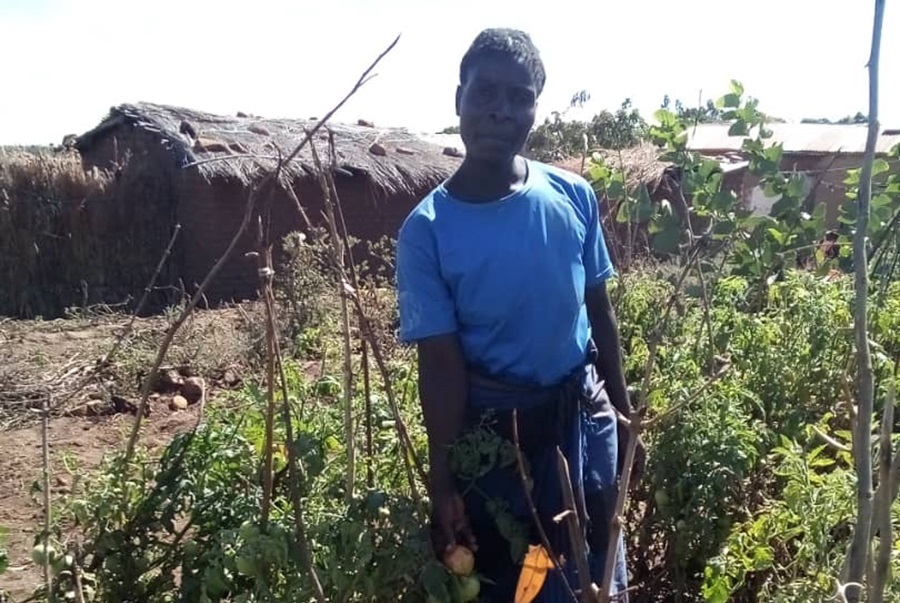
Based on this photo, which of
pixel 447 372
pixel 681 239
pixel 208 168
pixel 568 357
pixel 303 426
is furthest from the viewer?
pixel 208 168

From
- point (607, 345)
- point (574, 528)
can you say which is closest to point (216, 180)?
point (607, 345)

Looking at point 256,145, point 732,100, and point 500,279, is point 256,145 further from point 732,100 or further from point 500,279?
point 500,279

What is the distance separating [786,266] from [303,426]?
2.39 m

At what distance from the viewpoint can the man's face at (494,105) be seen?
2111 mm

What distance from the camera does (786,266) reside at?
4.04 metres

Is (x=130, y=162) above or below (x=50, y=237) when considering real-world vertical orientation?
above

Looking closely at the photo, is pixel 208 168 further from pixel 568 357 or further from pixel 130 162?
pixel 568 357

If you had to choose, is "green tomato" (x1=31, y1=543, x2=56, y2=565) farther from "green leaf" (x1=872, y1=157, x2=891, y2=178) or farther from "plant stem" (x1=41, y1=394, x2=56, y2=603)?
"green leaf" (x1=872, y1=157, x2=891, y2=178)

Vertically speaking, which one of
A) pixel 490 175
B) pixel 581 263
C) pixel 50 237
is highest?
pixel 490 175

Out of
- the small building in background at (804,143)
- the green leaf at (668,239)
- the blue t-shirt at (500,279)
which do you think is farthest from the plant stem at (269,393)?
the small building in background at (804,143)

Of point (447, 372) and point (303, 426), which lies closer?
point (447, 372)

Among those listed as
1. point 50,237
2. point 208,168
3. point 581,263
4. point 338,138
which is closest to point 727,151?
point 338,138

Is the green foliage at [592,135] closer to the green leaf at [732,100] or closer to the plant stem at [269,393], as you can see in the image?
the green leaf at [732,100]

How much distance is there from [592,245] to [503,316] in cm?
35
